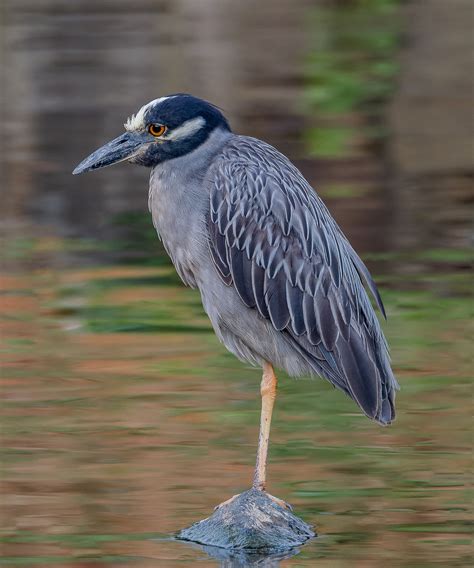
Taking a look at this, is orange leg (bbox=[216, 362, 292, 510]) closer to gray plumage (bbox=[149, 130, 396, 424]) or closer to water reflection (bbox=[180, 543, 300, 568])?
gray plumage (bbox=[149, 130, 396, 424])

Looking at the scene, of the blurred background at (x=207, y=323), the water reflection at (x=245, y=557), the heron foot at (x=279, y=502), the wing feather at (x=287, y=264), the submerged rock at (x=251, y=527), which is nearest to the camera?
the water reflection at (x=245, y=557)

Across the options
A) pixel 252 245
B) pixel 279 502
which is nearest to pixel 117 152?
pixel 252 245

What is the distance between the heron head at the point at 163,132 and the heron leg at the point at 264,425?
3.58 feet

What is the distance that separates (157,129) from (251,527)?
1846mm

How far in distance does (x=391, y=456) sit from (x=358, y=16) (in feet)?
56.4

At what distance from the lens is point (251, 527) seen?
6.13m

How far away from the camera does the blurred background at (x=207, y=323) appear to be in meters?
6.59

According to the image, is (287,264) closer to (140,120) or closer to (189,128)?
(189,128)

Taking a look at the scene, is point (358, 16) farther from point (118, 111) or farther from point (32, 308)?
point (32, 308)

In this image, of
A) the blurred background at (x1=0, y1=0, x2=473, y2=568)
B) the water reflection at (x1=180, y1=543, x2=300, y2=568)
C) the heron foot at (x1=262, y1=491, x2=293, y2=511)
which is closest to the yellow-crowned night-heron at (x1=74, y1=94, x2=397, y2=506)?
the heron foot at (x1=262, y1=491, x2=293, y2=511)

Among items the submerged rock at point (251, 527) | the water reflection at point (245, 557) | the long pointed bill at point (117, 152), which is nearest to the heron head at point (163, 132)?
the long pointed bill at point (117, 152)

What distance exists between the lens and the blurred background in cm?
659

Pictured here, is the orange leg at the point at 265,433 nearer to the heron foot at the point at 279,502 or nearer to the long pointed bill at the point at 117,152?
the heron foot at the point at 279,502

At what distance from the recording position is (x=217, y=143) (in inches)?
258
